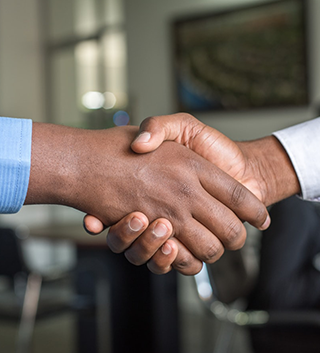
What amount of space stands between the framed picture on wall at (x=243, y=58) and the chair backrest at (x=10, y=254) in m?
2.14

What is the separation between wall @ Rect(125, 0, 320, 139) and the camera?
4047mm

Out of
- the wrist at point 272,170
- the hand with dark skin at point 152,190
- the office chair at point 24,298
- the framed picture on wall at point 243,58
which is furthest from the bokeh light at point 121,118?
the hand with dark skin at point 152,190

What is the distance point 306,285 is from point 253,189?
0.82 metres

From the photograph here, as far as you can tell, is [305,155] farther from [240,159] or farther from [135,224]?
[135,224]

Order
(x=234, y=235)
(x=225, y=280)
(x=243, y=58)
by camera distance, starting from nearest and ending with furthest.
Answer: (x=234, y=235) → (x=225, y=280) → (x=243, y=58)

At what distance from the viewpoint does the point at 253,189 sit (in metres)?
1.45

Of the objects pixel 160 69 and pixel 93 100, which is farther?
pixel 93 100

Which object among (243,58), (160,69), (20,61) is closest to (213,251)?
(243,58)

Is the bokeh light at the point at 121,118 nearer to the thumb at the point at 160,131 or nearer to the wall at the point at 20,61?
the wall at the point at 20,61

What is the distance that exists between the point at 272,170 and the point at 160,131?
0.36m

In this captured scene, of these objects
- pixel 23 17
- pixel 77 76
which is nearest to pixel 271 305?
pixel 77 76

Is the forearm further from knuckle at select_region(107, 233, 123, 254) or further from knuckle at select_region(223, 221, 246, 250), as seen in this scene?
knuckle at select_region(223, 221, 246, 250)

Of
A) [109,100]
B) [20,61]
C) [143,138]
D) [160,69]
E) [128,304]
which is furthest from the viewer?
[20,61]

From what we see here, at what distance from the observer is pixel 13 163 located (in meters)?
1.14
